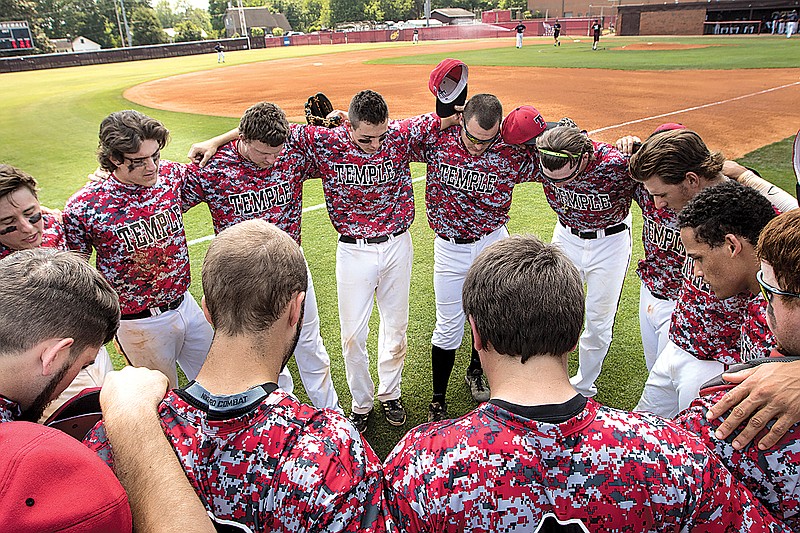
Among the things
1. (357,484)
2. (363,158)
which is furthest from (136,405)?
(363,158)

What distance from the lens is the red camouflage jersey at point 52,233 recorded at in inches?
115

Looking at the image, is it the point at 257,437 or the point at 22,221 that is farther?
the point at 22,221

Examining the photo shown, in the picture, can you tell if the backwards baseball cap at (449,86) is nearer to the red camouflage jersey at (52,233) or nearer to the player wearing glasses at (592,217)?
the player wearing glasses at (592,217)

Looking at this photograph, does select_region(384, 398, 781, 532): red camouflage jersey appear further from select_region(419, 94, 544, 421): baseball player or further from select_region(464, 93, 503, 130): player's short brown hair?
select_region(464, 93, 503, 130): player's short brown hair

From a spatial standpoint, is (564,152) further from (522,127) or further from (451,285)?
(451,285)

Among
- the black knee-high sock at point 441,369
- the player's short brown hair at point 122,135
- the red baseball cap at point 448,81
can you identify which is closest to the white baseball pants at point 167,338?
the player's short brown hair at point 122,135

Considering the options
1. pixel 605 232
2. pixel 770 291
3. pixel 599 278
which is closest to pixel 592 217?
pixel 605 232

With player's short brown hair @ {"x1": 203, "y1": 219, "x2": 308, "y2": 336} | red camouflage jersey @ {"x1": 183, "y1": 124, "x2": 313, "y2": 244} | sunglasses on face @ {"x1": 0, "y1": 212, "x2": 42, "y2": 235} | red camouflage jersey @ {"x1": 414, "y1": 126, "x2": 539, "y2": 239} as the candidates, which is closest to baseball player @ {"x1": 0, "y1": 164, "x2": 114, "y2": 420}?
sunglasses on face @ {"x1": 0, "y1": 212, "x2": 42, "y2": 235}

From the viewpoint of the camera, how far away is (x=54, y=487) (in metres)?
1.03

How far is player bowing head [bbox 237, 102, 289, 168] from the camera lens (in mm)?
3291

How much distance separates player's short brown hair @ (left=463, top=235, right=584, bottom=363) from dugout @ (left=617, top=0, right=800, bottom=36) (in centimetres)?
4371

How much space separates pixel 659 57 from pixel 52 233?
92.2 ft

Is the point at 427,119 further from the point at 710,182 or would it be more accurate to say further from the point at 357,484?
the point at 357,484

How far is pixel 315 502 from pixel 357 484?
116 millimetres
